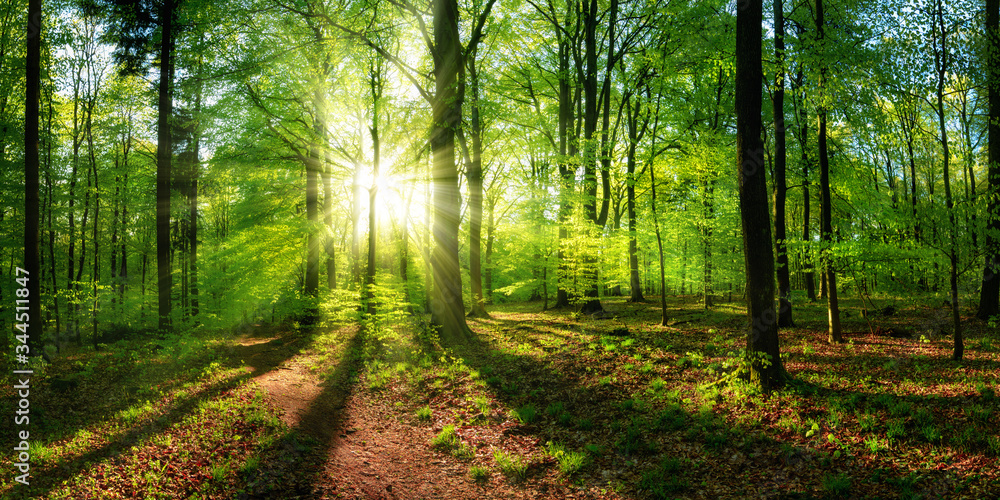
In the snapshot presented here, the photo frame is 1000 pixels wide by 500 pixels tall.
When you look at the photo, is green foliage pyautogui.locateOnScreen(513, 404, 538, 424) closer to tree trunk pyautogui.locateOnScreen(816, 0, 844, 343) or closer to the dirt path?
the dirt path

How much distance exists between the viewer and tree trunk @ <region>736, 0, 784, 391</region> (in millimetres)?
6680

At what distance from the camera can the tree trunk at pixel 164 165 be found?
39.8 feet

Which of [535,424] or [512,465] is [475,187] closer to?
[535,424]

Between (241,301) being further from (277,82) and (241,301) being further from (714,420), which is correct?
(714,420)

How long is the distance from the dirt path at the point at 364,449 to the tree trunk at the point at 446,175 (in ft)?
10.8

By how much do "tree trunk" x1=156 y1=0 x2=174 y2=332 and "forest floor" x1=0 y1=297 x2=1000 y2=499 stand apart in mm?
2781

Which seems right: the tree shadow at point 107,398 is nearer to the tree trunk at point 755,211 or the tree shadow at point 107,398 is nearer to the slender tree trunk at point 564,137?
the tree trunk at point 755,211

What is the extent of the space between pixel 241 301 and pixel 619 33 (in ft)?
58.6

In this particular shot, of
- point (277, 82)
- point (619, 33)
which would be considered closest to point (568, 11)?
point (619, 33)

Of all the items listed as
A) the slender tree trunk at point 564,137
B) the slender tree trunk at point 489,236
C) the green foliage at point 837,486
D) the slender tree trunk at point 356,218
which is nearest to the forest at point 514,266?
the green foliage at point 837,486

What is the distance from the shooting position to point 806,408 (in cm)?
586

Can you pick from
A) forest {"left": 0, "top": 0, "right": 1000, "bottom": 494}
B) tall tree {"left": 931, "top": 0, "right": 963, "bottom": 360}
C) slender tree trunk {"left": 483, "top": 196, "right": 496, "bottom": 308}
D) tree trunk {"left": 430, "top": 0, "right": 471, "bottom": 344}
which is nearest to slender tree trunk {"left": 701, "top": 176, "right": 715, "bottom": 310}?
forest {"left": 0, "top": 0, "right": 1000, "bottom": 494}

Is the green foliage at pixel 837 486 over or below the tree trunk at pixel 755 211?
below

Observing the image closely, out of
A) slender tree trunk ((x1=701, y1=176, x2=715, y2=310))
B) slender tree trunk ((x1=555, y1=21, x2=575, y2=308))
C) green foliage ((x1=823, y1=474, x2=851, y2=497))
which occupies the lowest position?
green foliage ((x1=823, y1=474, x2=851, y2=497))
